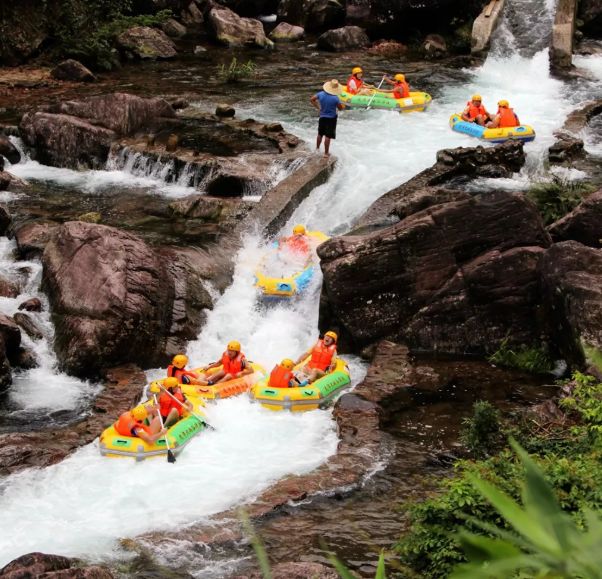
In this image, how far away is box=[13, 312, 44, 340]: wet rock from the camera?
40.7 ft

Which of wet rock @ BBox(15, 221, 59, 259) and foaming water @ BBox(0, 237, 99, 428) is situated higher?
wet rock @ BBox(15, 221, 59, 259)

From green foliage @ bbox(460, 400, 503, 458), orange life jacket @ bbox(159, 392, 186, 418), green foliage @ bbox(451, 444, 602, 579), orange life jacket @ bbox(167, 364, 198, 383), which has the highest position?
green foliage @ bbox(451, 444, 602, 579)

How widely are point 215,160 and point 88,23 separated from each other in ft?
33.8

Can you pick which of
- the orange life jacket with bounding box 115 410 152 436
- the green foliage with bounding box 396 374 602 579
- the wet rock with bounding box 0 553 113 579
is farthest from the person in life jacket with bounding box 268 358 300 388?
the wet rock with bounding box 0 553 113 579

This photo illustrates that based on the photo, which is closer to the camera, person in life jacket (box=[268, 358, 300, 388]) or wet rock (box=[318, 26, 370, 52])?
person in life jacket (box=[268, 358, 300, 388])

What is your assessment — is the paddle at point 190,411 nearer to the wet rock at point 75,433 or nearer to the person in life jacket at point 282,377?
the wet rock at point 75,433

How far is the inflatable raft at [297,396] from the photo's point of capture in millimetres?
11070

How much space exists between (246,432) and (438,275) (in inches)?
148

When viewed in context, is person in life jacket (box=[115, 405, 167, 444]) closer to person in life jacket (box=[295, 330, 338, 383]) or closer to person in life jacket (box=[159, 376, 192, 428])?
person in life jacket (box=[159, 376, 192, 428])

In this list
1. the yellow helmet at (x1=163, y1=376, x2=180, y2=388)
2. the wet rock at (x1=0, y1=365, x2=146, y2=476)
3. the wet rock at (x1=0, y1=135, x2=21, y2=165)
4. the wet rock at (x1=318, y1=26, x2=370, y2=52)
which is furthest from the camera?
the wet rock at (x1=318, y1=26, x2=370, y2=52)

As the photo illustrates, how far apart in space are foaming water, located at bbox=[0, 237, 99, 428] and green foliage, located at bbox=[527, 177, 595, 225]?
7589 millimetres

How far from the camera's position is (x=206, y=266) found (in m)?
13.9

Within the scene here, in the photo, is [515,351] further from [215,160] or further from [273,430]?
[215,160]

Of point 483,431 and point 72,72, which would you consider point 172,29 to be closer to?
point 72,72
